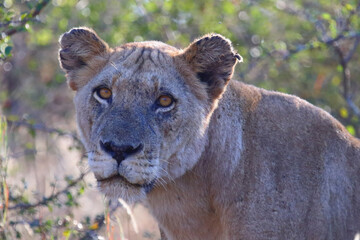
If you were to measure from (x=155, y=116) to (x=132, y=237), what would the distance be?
19.6 ft

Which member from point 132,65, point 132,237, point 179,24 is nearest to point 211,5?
point 179,24

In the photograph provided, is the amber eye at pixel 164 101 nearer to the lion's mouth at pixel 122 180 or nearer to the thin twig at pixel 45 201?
the lion's mouth at pixel 122 180

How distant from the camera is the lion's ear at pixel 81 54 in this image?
469cm

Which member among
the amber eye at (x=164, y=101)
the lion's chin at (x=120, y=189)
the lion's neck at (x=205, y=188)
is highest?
the amber eye at (x=164, y=101)

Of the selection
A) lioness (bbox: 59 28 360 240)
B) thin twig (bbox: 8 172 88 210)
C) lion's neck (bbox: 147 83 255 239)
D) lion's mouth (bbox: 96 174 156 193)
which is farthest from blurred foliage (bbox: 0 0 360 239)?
lion's mouth (bbox: 96 174 156 193)

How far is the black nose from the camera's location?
3.84 metres

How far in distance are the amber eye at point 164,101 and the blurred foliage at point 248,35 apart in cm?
280

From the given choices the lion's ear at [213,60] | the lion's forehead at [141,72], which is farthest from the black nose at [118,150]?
the lion's ear at [213,60]

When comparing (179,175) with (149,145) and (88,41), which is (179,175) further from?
(88,41)

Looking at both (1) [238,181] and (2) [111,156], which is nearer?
(2) [111,156]

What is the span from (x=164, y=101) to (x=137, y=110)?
9.7 inches

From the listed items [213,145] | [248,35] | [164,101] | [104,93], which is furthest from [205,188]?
[248,35]

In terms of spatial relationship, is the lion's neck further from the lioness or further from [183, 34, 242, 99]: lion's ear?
[183, 34, 242, 99]: lion's ear

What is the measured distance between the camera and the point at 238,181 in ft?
14.2
